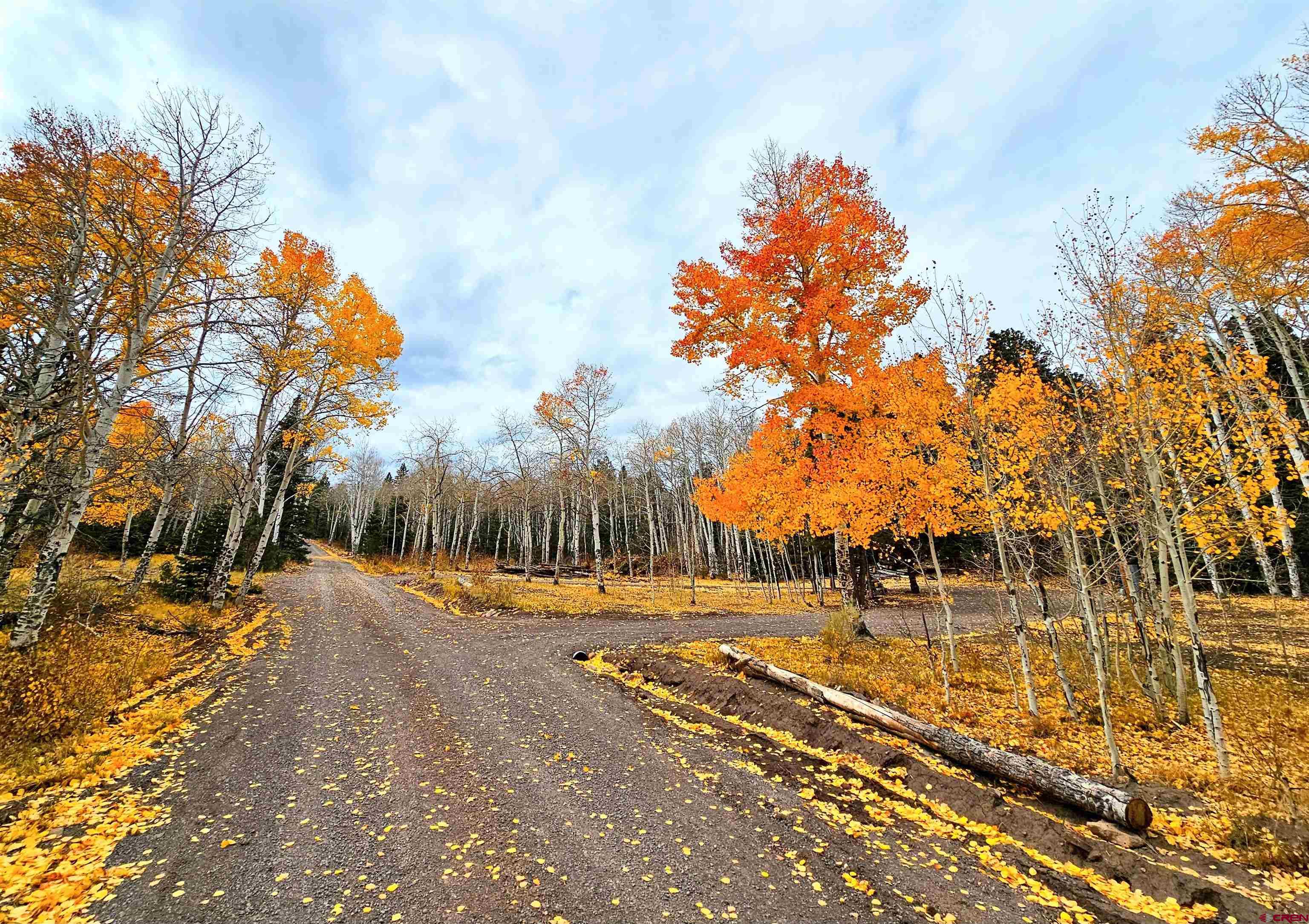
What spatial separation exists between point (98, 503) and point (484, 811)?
1574 cm

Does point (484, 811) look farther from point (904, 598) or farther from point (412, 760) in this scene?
point (904, 598)

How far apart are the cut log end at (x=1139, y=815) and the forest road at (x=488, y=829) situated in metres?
1.61

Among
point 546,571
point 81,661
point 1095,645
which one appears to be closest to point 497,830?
point 1095,645

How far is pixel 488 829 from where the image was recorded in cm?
435

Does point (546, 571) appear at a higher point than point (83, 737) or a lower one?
higher

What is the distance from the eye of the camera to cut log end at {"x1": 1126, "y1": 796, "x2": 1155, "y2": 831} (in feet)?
14.2

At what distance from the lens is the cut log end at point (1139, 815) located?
171 inches

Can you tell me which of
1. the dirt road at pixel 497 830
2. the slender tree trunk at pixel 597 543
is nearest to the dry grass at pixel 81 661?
the dirt road at pixel 497 830

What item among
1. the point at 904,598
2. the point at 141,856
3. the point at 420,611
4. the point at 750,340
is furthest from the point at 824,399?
the point at 904,598

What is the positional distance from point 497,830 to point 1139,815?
580 centimetres

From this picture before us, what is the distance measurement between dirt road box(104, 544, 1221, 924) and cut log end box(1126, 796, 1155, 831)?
1263 mm

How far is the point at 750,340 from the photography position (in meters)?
11.2

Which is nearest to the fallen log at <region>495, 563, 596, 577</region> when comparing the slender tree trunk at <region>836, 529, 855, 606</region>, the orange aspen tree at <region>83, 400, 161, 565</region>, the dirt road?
the slender tree trunk at <region>836, 529, 855, 606</region>

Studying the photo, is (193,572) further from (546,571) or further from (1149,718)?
(546,571)
